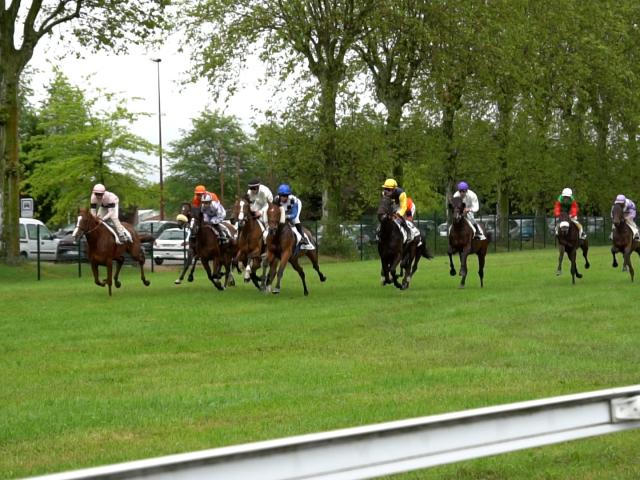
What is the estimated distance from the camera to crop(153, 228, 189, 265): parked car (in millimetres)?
46375

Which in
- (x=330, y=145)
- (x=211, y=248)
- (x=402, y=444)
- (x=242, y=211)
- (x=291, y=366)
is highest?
(x=330, y=145)

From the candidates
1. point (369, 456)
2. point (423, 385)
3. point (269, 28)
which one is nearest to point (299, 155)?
point (269, 28)

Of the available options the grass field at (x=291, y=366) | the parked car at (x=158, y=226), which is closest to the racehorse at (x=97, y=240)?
the grass field at (x=291, y=366)

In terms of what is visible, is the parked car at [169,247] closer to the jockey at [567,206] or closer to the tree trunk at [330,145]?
the tree trunk at [330,145]

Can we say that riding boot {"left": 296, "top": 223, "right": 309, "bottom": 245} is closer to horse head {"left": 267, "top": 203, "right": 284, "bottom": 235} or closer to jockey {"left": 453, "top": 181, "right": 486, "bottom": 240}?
horse head {"left": 267, "top": 203, "right": 284, "bottom": 235}

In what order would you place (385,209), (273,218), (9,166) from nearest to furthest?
(273,218) < (385,209) < (9,166)

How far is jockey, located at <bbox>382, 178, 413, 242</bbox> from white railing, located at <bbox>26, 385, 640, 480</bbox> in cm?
2019

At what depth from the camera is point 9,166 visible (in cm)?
4109

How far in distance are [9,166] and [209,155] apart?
64.0m

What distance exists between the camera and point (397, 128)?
2219 inches

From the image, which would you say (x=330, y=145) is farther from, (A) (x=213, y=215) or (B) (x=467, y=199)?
(B) (x=467, y=199)

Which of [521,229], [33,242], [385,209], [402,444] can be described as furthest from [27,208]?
[402,444]

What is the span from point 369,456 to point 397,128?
170 feet

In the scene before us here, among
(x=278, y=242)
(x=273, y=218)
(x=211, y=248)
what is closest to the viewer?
(x=273, y=218)
